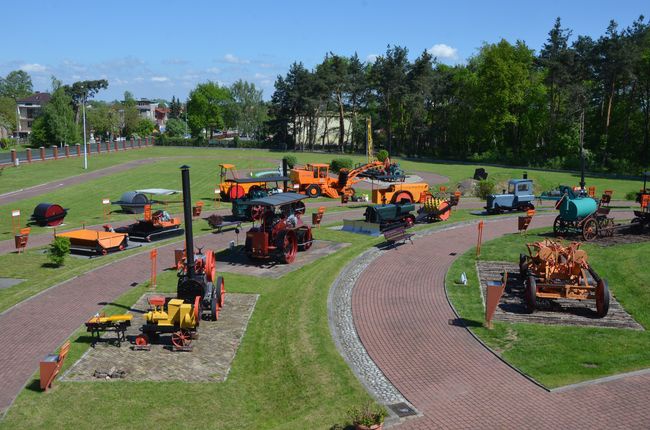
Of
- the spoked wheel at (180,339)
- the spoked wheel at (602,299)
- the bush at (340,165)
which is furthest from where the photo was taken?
the bush at (340,165)

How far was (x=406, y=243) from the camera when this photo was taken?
82.2 ft

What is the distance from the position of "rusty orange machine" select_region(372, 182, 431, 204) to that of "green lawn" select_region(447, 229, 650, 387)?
1388 cm

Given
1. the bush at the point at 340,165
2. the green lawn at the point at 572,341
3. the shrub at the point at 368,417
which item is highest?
the bush at the point at 340,165

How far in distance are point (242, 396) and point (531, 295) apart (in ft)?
29.8

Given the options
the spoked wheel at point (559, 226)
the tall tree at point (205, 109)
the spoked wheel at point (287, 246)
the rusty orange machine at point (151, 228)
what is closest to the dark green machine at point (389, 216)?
the spoked wheel at point (287, 246)

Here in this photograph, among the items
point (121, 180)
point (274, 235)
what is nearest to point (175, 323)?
point (274, 235)

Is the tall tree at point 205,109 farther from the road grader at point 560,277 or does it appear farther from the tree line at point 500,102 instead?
the road grader at point 560,277

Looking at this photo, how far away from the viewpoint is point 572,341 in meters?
14.0

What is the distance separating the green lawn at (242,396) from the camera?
10.8m

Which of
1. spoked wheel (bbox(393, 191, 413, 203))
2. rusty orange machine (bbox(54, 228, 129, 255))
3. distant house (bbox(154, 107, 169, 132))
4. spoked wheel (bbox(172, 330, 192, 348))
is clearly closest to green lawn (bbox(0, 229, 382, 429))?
spoked wheel (bbox(172, 330, 192, 348))

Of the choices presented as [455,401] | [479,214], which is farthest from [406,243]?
[455,401]

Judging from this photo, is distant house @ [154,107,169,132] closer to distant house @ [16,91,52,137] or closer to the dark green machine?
distant house @ [16,91,52,137]

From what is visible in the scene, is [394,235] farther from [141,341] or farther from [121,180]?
[121,180]

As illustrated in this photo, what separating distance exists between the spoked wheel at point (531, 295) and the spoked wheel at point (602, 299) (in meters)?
1.73
